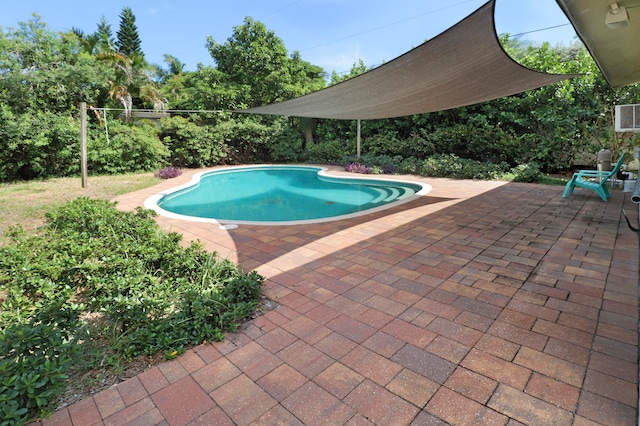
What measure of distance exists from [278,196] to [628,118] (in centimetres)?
756

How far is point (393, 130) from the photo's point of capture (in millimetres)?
12250

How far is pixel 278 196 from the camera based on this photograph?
28.8 ft

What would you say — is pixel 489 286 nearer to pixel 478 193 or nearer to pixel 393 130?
pixel 478 193

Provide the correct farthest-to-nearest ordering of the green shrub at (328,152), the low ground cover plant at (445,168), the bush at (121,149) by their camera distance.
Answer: the green shrub at (328,152), the bush at (121,149), the low ground cover plant at (445,168)

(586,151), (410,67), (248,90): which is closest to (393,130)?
(586,151)

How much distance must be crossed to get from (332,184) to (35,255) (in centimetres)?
791

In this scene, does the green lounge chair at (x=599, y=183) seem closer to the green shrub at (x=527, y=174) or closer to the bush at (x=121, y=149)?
the green shrub at (x=527, y=174)

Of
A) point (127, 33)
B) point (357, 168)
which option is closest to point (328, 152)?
point (357, 168)

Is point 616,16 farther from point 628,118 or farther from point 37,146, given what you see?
point 37,146

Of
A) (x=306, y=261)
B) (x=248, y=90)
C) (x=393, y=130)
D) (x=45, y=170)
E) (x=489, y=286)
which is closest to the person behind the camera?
(x=489, y=286)

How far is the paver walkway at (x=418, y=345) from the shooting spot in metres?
1.49

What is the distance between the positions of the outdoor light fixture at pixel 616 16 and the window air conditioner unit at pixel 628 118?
189 inches

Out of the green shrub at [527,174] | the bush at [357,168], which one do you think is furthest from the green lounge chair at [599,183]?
the bush at [357,168]

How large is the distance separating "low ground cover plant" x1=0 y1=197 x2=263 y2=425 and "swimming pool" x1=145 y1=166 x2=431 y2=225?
2.28m
